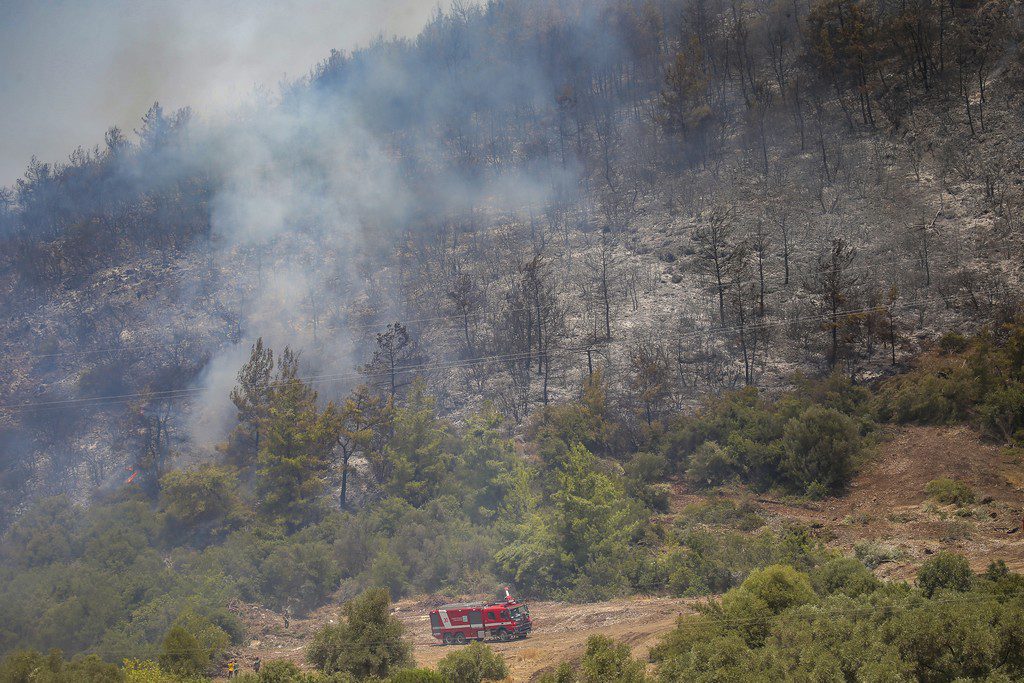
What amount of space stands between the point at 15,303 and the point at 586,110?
58.4 meters

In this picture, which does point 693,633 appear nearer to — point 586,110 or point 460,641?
point 460,641

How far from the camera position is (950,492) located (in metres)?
36.9

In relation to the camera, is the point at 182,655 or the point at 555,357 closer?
the point at 182,655

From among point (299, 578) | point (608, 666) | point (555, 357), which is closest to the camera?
point (608, 666)

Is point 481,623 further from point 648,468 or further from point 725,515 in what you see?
point 648,468

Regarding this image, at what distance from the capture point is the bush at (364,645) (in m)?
27.3

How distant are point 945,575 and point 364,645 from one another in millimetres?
18451

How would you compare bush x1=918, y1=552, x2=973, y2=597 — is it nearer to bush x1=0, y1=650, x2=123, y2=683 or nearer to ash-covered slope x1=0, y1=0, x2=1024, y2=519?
bush x1=0, y1=650, x2=123, y2=683

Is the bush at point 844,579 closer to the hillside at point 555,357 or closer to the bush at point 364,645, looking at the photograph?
the hillside at point 555,357

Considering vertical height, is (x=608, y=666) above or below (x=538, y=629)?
above

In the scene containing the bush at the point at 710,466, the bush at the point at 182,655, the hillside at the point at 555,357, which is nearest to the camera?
the bush at the point at 182,655

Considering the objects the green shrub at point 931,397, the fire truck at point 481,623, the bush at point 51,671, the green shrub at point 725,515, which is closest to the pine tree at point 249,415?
the fire truck at point 481,623

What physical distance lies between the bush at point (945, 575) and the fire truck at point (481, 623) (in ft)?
49.6

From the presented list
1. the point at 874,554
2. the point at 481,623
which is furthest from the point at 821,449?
the point at 481,623
